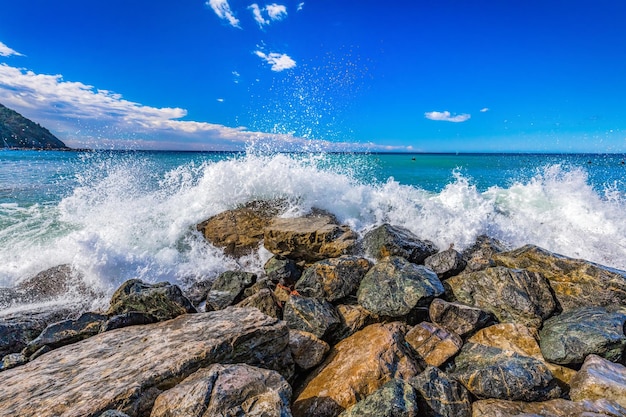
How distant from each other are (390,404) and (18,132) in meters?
143

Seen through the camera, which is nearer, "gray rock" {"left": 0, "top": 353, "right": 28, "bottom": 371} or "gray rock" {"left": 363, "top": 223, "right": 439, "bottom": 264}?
"gray rock" {"left": 0, "top": 353, "right": 28, "bottom": 371}

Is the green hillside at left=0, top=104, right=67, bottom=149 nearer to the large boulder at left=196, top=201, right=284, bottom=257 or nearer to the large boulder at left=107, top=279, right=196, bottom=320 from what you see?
the large boulder at left=196, top=201, right=284, bottom=257

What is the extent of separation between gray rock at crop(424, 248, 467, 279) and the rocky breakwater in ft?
0.07

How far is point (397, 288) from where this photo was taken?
424 centimetres

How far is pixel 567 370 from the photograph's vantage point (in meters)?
3.31

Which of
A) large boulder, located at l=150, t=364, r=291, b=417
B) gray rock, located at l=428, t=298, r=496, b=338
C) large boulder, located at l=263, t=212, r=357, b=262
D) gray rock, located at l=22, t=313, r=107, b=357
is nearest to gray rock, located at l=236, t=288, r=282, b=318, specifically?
large boulder, located at l=263, t=212, r=357, b=262

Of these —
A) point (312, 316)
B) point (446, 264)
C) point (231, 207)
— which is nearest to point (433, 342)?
point (312, 316)

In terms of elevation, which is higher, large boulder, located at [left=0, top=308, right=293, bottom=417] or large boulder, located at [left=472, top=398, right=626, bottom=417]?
large boulder, located at [left=0, top=308, right=293, bottom=417]

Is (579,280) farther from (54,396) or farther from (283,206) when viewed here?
(54,396)

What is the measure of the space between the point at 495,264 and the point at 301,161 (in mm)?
5405

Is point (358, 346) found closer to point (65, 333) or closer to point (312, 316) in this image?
point (312, 316)

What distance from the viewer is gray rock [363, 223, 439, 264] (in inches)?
210

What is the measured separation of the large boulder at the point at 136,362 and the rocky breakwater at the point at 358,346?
0.01 meters

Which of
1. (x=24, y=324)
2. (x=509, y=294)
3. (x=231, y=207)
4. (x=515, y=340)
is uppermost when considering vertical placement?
(x=231, y=207)
